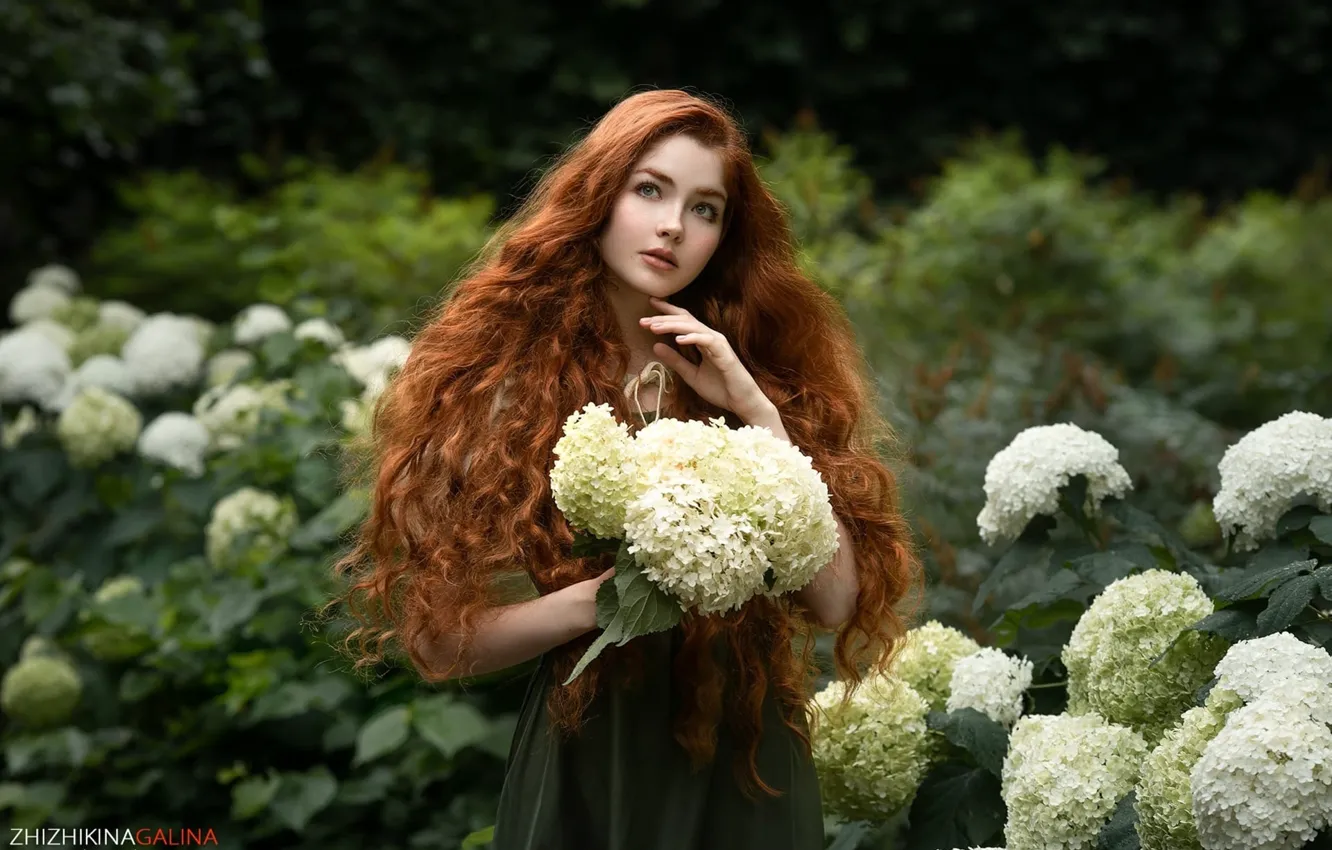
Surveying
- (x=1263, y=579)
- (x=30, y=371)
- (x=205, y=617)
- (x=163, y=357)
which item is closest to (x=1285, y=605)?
(x=1263, y=579)

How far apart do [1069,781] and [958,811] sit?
33 centimetres

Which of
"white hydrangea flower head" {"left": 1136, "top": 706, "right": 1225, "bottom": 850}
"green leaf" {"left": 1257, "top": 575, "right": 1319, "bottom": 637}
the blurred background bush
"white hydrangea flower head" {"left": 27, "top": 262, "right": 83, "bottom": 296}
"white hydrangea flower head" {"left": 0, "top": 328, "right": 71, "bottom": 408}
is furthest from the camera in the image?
"white hydrangea flower head" {"left": 27, "top": 262, "right": 83, "bottom": 296}

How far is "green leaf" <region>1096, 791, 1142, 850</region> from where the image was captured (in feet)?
6.72

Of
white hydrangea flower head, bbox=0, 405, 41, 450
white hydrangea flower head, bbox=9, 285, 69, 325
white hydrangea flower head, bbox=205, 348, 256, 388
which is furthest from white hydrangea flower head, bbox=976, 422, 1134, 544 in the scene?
white hydrangea flower head, bbox=9, 285, 69, 325

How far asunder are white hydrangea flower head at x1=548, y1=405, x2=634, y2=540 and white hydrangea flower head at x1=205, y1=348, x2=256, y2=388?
317cm

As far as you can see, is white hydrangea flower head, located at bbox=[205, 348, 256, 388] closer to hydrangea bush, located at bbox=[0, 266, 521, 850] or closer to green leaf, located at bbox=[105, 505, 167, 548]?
hydrangea bush, located at bbox=[0, 266, 521, 850]

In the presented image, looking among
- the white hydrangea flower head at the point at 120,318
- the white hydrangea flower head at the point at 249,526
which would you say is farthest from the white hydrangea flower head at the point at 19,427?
the white hydrangea flower head at the point at 249,526

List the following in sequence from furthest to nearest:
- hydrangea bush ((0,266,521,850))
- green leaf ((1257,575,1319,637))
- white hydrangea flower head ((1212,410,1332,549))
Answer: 1. hydrangea bush ((0,266,521,850))
2. white hydrangea flower head ((1212,410,1332,549))
3. green leaf ((1257,575,1319,637))

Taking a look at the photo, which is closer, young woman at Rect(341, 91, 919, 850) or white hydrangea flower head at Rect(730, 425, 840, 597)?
white hydrangea flower head at Rect(730, 425, 840, 597)

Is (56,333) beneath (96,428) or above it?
above

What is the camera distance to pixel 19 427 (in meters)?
4.92

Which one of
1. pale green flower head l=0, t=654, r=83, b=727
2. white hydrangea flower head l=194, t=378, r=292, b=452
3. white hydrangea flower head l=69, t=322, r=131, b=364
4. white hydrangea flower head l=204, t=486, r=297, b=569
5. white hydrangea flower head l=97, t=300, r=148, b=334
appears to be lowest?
pale green flower head l=0, t=654, r=83, b=727

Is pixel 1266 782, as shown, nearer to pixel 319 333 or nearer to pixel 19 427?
pixel 319 333

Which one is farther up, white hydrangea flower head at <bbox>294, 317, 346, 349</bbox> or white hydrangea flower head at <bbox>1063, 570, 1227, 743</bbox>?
white hydrangea flower head at <bbox>294, 317, 346, 349</bbox>
